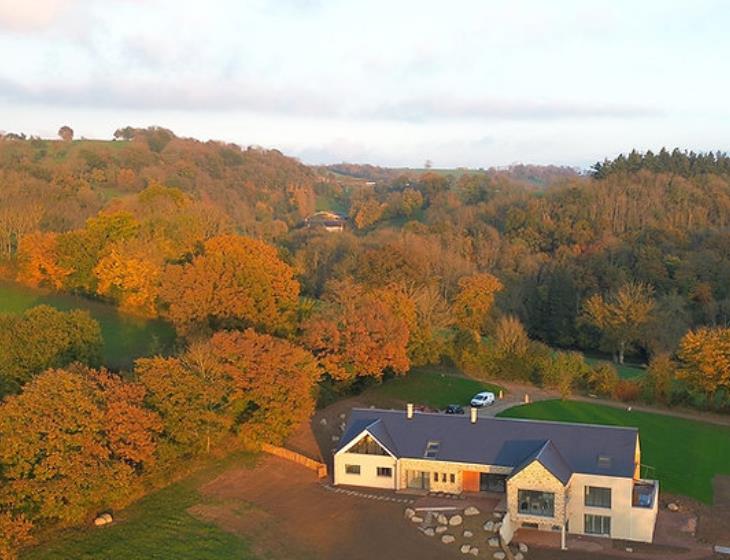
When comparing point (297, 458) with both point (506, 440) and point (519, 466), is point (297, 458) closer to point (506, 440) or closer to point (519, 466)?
point (506, 440)

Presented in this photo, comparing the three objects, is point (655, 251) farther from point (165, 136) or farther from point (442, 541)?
point (165, 136)

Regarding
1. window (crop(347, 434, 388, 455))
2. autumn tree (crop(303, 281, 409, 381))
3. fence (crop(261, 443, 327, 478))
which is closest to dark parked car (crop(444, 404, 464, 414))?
autumn tree (crop(303, 281, 409, 381))

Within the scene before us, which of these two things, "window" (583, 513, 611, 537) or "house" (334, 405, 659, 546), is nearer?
"house" (334, 405, 659, 546)

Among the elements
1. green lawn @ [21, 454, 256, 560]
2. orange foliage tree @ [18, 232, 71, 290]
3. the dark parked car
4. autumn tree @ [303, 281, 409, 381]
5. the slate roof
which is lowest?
green lawn @ [21, 454, 256, 560]

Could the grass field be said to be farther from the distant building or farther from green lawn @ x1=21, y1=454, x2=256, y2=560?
the distant building

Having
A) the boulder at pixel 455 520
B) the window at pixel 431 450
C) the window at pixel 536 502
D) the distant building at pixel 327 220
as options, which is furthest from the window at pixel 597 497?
the distant building at pixel 327 220

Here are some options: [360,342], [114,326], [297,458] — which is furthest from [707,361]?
[114,326]

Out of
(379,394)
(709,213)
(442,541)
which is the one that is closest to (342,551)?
(442,541)
